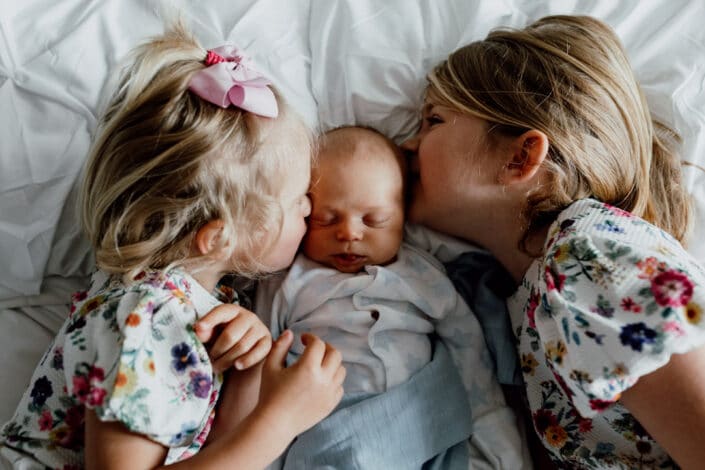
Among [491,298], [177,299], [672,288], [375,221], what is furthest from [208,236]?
[672,288]

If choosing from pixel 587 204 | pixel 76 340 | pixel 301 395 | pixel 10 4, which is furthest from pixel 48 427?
pixel 587 204

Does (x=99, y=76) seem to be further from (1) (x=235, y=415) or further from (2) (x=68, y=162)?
(1) (x=235, y=415)

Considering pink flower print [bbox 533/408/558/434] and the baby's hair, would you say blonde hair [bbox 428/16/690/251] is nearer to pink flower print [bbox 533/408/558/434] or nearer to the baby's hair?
the baby's hair

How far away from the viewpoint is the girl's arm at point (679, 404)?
37.3 inches

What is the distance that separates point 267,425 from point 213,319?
0.55ft

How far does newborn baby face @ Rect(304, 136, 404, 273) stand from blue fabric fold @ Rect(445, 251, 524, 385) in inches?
6.4

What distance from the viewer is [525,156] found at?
1173mm

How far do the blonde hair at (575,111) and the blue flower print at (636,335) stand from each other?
281 millimetres

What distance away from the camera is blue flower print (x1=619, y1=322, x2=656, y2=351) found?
94 cm

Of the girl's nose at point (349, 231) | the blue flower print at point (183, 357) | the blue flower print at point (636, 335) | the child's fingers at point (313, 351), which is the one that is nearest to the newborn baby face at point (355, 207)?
the girl's nose at point (349, 231)

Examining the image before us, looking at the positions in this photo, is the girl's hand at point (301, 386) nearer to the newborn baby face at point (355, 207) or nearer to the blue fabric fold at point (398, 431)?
the blue fabric fold at point (398, 431)

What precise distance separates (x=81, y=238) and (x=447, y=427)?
734mm

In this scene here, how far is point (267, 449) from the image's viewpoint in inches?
37.9

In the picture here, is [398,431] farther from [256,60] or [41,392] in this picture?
[256,60]
